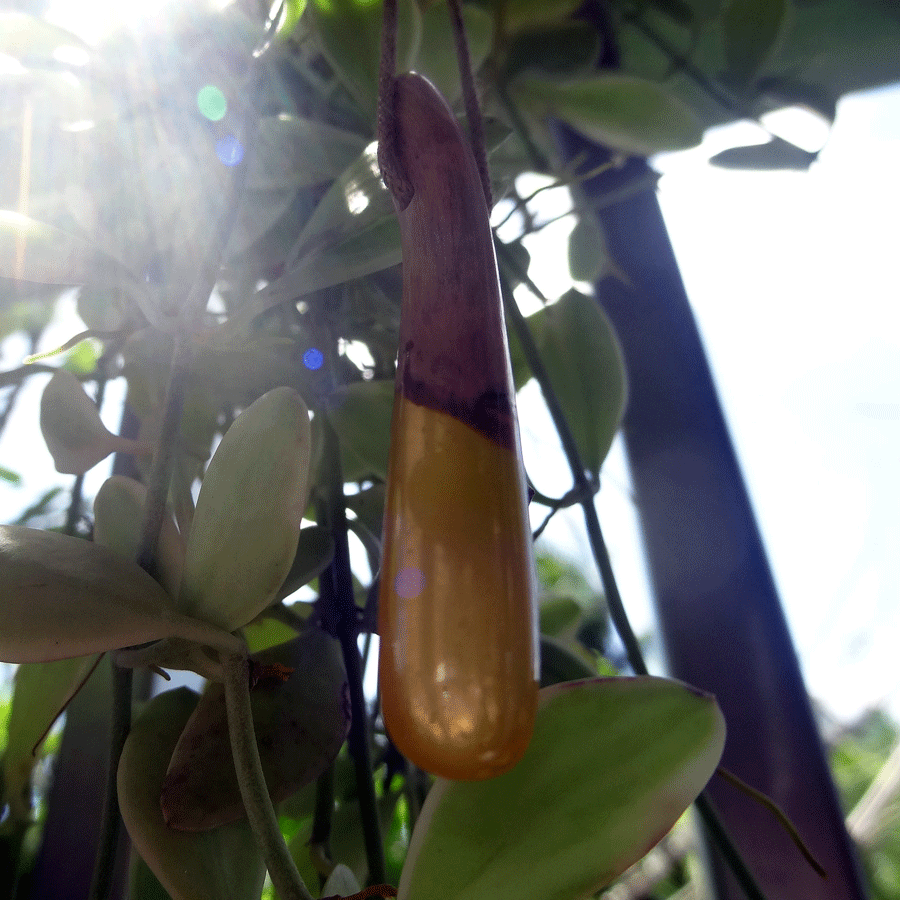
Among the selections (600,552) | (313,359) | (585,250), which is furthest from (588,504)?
(585,250)

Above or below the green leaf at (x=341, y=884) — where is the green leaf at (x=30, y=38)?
above

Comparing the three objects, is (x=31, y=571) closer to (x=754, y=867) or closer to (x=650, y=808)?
(x=650, y=808)

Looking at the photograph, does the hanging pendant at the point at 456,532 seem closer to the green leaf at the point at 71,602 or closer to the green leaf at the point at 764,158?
the green leaf at the point at 71,602

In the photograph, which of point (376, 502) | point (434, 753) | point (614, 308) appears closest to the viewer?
point (434, 753)

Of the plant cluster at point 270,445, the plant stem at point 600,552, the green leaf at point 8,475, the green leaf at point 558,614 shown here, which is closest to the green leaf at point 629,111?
the plant cluster at point 270,445

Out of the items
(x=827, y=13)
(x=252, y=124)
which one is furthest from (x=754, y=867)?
(x=827, y=13)
